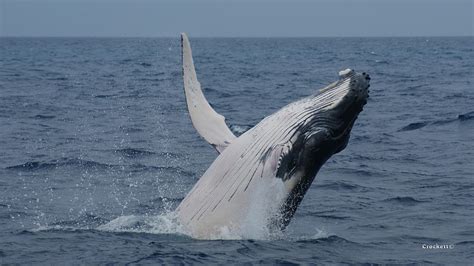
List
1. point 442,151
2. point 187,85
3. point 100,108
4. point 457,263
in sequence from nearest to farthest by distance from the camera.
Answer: point 457,263 → point 187,85 → point 442,151 → point 100,108

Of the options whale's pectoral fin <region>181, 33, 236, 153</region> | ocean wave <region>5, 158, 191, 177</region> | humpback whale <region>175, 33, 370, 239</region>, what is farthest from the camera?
ocean wave <region>5, 158, 191, 177</region>

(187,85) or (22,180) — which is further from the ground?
(187,85)

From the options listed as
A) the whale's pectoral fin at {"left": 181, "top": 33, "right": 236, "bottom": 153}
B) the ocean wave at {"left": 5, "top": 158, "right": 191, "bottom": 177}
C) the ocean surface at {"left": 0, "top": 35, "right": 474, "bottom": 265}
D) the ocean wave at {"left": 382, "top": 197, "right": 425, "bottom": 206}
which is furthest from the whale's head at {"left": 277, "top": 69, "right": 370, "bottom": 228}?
the ocean wave at {"left": 5, "top": 158, "right": 191, "bottom": 177}

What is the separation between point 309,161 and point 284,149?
0.36 metres

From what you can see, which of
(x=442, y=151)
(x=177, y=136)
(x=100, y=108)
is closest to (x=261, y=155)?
(x=442, y=151)

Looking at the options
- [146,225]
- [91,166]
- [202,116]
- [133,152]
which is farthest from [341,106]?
[133,152]

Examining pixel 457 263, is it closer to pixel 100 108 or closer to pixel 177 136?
pixel 177 136

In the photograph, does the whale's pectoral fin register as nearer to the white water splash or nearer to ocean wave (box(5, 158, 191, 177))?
the white water splash

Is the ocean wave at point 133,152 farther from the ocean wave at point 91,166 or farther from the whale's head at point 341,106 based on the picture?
the whale's head at point 341,106

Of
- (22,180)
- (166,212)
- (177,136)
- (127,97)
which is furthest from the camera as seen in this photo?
(127,97)

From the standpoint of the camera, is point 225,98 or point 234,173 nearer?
point 234,173

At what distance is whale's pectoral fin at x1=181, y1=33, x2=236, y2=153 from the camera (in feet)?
37.7

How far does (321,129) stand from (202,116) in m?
1.99

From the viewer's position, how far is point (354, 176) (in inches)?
674
